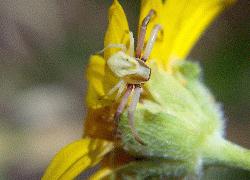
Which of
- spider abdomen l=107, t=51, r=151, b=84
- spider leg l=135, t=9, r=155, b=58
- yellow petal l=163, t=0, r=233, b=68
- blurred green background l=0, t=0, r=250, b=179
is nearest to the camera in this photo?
spider abdomen l=107, t=51, r=151, b=84

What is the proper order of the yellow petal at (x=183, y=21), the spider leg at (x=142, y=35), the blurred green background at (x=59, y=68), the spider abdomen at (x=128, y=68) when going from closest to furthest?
the spider abdomen at (x=128, y=68)
the spider leg at (x=142, y=35)
the yellow petal at (x=183, y=21)
the blurred green background at (x=59, y=68)

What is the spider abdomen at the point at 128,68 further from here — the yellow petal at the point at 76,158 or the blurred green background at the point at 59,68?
the blurred green background at the point at 59,68

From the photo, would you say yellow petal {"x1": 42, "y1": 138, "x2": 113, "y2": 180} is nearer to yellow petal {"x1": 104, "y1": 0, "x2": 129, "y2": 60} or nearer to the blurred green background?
yellow petal {"x1": 104, "y1": 0, "x2": 129, "y2": 60}

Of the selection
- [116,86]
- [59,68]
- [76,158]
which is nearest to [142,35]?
[116,86]

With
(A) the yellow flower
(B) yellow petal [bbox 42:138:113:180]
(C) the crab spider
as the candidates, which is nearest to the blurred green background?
(A) the yellow flower

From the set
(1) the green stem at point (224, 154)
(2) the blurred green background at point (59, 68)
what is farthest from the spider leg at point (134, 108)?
(2) the blurred green background at point (59, 68)

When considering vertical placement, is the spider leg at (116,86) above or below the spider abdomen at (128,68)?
below

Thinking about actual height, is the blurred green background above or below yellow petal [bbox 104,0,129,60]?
above
